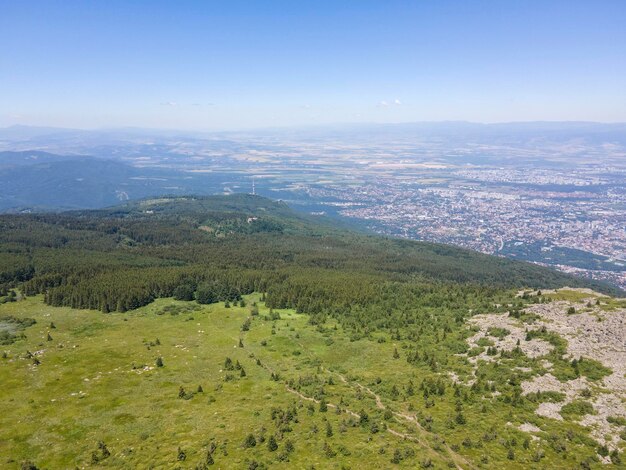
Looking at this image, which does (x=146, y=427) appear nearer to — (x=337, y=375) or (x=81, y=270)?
(x=337, y=375)

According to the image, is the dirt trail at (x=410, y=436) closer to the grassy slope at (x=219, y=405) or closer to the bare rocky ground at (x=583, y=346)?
the grassy slope at (x=219, y=405)

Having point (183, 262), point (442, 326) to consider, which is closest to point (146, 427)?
point (442, 326)

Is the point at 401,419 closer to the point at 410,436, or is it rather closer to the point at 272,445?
the point at 410,436

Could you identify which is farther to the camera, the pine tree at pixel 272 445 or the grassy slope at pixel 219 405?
the pine tree at pixel 272 445

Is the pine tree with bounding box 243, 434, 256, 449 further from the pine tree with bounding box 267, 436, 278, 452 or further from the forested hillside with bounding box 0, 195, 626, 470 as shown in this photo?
the pine tree with bounding box 267, 436, 278, 452

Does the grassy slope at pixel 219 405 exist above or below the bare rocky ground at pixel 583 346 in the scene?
below

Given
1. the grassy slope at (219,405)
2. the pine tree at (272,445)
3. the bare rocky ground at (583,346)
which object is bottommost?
the grassy slope at (219,405)

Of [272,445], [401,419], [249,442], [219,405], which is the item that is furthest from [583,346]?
[219,405]

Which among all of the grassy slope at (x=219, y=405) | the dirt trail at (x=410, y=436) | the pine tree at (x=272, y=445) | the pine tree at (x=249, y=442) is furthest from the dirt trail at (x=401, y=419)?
the pine tree at (x=249, y=442)

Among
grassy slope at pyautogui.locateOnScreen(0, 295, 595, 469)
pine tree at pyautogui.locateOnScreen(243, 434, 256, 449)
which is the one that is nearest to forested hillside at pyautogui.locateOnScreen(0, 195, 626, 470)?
grassy slope at pyautogui.locateOnScreen(0, 295, 595, 469)
